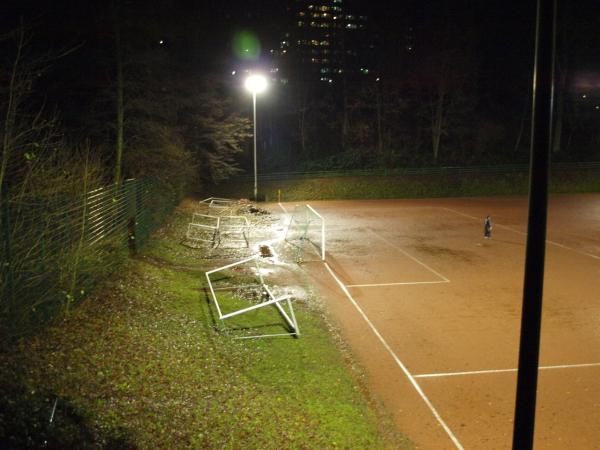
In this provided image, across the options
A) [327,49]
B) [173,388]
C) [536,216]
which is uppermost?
[327,49]

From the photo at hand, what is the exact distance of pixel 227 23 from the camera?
36.8 m

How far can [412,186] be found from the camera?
3903cm

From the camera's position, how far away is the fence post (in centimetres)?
658

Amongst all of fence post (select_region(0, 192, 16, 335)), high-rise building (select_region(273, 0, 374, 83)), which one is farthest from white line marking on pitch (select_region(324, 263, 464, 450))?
high-rise building (select_region(273, 0, 374, 83))

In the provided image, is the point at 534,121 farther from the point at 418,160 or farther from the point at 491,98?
the point at 491,98

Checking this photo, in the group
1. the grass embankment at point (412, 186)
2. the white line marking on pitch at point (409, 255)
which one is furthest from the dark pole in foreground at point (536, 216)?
the grass embankment at point (412, 186)

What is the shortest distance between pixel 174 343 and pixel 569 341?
22.9ft

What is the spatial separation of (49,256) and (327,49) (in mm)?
57340

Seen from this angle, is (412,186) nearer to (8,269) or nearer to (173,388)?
(173,388)

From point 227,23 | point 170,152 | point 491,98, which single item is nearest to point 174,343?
point 170,152

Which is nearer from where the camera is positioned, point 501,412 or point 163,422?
point 163,422

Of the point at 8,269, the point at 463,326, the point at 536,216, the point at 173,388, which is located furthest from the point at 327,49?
the point at 536,216

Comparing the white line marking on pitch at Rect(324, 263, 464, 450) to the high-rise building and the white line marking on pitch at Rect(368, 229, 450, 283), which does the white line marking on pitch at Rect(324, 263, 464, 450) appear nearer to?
the white line marking on pitch at Rect(368, 229, 450, 283)

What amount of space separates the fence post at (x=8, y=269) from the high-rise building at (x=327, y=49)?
46819 millimetres
